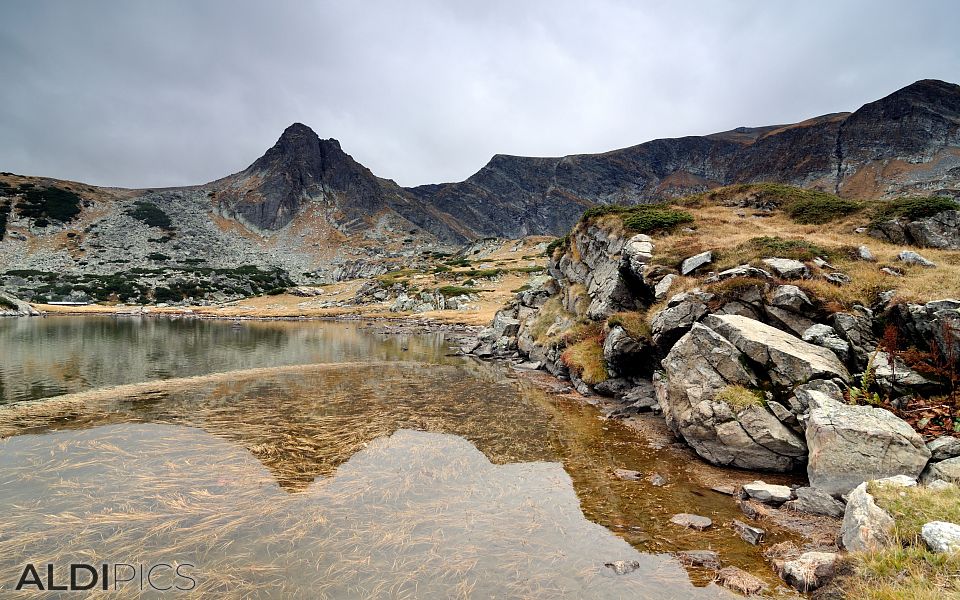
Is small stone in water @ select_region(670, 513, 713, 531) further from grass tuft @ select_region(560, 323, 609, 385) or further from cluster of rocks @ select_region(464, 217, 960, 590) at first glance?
grass tuft @ select_region(560, 323, 609, 385)

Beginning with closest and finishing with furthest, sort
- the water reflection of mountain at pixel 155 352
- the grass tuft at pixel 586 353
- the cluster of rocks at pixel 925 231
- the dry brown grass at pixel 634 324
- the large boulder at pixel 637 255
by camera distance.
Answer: the dry brown grass at pixel 634 324, the cluster of rocks at pixel 925 231, the grass tuft at pixel 586 353, the large boulder at pixel 637 255, the water reflection of mountain at pixel 155 352

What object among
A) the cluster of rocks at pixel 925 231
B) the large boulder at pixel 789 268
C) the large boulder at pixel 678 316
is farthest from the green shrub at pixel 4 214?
the cluster of rocks at pixel 925 231

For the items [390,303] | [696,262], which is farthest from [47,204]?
[696,262]

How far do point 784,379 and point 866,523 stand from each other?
23.8 ft

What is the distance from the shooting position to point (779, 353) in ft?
47.2

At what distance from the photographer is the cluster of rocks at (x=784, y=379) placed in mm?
10484

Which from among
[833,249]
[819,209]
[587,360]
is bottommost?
[587,360]

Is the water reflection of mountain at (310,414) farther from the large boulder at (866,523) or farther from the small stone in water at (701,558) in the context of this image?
the large boulder at (866,523)

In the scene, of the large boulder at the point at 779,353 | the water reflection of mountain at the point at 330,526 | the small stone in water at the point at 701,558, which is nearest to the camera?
the water reflection of mountain at the point at 330,526

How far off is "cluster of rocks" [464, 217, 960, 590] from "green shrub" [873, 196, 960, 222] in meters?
8.35

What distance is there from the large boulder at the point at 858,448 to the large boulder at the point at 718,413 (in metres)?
1.52

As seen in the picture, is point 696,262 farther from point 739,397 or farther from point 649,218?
Result: point 739,397

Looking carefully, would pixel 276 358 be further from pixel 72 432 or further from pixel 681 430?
pixel 681 430

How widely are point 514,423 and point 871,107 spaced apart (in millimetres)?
208901
